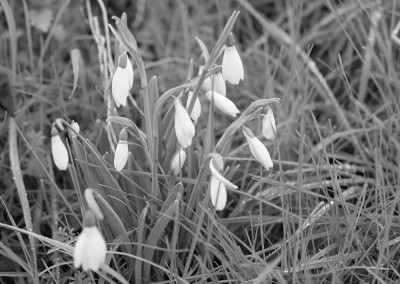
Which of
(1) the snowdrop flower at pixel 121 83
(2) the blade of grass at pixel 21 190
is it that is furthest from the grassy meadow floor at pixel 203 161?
(1) the snowdrop flower at pixel 121 83

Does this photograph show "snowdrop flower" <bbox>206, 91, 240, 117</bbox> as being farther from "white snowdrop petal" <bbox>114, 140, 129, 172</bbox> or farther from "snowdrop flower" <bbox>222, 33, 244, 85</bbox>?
"white snowdrop petal" <bbox>114, 140, 129, 172</bbox>

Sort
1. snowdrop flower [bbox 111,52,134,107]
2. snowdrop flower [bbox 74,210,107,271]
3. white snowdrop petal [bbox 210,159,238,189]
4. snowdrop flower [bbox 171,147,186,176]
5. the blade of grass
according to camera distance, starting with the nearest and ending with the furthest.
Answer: snowdrop flower [bbox 74,210,107,271] < white snowdrop petal [bbox 210,159,238,189] < snowdrop flower [bbox 111,52,134,107] < snowdrop flower [bbox 171,147,186,176] < the blade of grass

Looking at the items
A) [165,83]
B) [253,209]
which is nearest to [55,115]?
[165,83]

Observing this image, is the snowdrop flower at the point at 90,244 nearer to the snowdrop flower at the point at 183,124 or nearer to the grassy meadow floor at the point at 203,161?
the grassy meadow floor at the point at 203,161

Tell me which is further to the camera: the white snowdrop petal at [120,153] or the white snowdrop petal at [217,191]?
the white snowdrop petal at [120,153]

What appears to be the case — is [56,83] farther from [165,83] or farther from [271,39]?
[271,39]

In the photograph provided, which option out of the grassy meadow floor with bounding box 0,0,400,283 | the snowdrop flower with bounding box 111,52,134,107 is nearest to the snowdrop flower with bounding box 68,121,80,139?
the grassy meadow floor with bounding box 0,0,400,283
